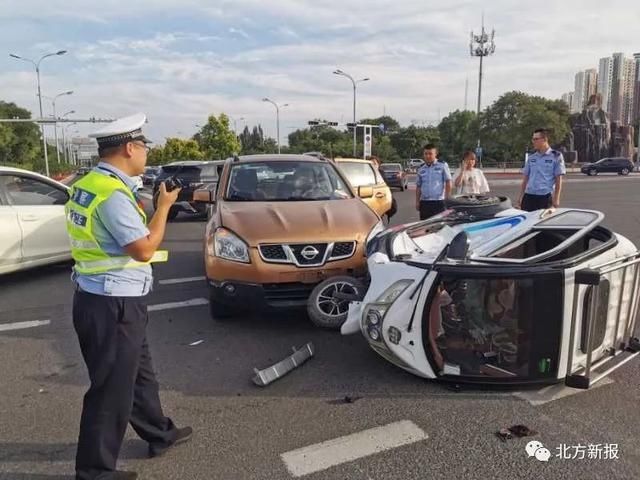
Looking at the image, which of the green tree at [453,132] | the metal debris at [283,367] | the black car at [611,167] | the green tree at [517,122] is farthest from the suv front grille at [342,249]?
the green tree at [453,132]

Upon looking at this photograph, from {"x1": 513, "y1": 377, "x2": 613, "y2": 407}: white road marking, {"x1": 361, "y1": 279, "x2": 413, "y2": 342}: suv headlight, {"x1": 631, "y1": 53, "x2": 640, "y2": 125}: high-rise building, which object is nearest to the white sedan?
{"x1": 361, "y1": 279, "x2": 413, "y2": 342}: suv headlight

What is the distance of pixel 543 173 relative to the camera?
24.0 feet

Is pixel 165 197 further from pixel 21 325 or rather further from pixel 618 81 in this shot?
pixel 618 81

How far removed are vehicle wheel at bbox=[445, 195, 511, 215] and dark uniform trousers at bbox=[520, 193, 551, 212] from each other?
8.54 ft

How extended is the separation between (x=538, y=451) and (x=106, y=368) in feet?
7.45

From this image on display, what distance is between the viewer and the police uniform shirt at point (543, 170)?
723 cm

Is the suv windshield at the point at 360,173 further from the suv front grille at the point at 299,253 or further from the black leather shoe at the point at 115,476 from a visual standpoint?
the black leather shoe at the point at 115,476

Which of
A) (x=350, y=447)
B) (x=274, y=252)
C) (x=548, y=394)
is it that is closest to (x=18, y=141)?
(x=274, y=252)

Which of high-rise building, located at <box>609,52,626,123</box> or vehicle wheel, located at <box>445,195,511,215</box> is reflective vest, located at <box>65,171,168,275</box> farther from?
high-rise building, located at <box>609,52,626,123</box>

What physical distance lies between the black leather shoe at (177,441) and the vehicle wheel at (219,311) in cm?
205

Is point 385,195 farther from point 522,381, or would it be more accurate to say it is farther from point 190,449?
point 190,449

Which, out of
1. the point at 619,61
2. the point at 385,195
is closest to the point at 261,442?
the point at 385,195

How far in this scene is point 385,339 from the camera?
145 inches

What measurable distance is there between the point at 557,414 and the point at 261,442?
1.80 meters
